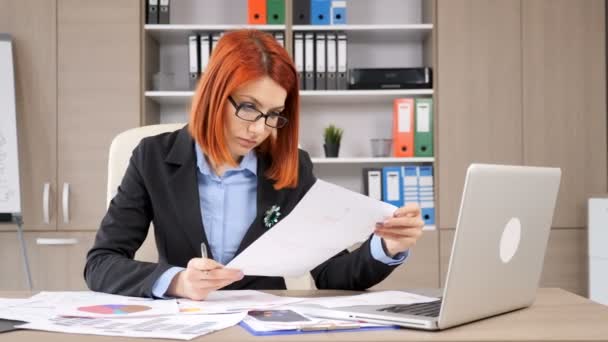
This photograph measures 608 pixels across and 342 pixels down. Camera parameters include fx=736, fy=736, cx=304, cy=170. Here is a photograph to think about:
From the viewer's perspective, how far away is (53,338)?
3.12ft

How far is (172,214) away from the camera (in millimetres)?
1655

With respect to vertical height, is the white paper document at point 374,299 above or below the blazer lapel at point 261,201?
below

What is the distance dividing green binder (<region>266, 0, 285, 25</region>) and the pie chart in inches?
99.9

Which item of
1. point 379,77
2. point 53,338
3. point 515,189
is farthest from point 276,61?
point 379,77

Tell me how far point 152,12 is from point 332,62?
0.91 metres

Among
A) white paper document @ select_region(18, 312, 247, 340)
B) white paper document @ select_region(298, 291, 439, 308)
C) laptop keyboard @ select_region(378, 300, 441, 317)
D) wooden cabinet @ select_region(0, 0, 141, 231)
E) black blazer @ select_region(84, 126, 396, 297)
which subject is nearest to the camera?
white paper document @ select_region(18, 312, 247, 340)

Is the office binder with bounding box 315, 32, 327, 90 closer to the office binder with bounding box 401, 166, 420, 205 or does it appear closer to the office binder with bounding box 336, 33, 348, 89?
the office binder with bounding box 336, 33, 348, 89

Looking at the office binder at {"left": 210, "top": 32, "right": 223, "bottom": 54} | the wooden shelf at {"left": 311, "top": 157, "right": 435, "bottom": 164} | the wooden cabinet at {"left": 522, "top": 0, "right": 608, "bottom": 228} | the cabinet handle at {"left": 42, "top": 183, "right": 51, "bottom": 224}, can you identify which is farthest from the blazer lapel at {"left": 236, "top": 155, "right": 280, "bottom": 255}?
the wooden cabinet at {"left": 522, "top": 0, "right": 608, "bottom": 228}

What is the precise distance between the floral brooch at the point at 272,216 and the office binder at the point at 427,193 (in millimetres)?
1970

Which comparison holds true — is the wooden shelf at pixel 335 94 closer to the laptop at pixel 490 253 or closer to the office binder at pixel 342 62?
the office binder at pixel 342 62

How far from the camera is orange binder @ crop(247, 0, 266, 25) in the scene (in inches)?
141

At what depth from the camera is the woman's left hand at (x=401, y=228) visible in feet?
4.43

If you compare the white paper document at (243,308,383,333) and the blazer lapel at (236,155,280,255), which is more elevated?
the blazer lapel at (236,155,280,255)

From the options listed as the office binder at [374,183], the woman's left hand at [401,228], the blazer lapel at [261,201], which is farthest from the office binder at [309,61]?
the woman's left hand at [401,228]
